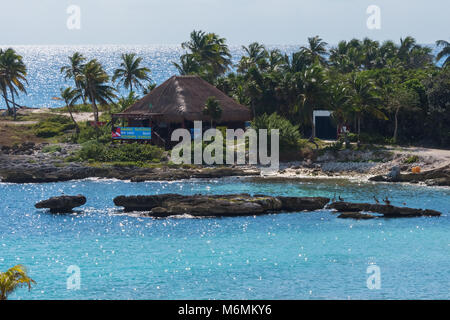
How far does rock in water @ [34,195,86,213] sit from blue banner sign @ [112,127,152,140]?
22.9m

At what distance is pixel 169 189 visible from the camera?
54.0m

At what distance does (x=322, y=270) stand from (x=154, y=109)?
41.6 meters

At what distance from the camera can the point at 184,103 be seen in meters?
68.0

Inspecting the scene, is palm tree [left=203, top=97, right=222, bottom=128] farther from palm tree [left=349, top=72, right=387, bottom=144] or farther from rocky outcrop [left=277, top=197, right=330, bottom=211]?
rocky outcrop [left=277, top=197, right=330, bottom=211]

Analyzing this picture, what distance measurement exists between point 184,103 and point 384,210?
99.4 feet

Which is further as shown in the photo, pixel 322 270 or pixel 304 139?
pixel 304 139

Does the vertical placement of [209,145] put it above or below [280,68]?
below

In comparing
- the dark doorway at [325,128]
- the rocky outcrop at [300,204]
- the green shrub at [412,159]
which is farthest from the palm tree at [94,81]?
the rocky outcrop at [300,204]

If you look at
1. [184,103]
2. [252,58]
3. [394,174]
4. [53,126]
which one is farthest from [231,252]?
[252,58]

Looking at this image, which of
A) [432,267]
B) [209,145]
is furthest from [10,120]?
[432,267]

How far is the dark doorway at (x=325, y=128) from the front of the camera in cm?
6925

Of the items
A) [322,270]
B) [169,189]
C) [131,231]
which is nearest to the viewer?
[322,270]
